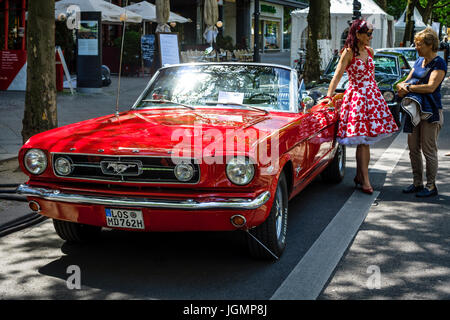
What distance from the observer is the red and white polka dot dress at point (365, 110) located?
6.80 metres

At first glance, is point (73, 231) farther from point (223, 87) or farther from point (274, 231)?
point (223, 87)

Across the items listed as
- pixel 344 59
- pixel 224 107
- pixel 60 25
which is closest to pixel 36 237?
pixel 224 107

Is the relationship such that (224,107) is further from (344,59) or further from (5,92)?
(5,92)

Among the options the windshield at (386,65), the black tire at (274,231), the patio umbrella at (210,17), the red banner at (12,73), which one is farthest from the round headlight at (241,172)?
the patio umbrella at (210,17)

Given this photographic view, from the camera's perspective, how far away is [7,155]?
29.5ft

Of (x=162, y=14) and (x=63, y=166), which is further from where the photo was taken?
(x=162, y=14)

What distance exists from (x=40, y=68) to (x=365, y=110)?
4206mm

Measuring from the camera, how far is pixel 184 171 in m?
4.29

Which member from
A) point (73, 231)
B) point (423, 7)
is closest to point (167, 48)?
point (73, 231)

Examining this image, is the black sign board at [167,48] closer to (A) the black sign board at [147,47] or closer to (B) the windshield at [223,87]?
(A) the black sign board at [147,47]

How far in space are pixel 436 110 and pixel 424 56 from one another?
61 cm

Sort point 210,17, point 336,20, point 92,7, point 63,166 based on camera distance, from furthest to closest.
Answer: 1. point 336,20
2. point 210,17
3. point 92,7
4. point 63,166

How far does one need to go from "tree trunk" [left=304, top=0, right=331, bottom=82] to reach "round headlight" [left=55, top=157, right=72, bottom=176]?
619 inches
